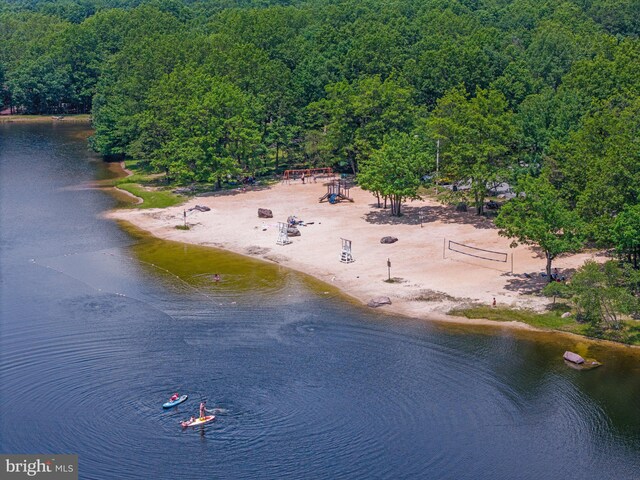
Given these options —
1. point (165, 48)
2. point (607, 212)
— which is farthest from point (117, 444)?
point (165, 48)

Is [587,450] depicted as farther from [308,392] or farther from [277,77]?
[277,77]

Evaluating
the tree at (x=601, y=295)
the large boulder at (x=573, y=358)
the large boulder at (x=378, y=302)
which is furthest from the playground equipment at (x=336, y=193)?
the large boulder at (x=573, y=358)

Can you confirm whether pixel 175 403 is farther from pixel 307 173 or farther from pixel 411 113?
pixel 307 173

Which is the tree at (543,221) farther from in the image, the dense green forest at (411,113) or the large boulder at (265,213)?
the large boulder at (265,213)

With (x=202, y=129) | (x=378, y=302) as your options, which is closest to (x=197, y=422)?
(x=378, y=302)

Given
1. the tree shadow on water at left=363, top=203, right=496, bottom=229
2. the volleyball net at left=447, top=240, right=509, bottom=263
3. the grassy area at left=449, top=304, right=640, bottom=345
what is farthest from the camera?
the tree shadow on water at left=363, top=203, right=496, bottom=229

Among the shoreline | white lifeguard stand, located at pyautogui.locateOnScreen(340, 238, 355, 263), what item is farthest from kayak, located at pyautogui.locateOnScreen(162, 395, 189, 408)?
white lifeguard stand, located at pyautogui.locateOnScreen(340, 238, 355, 263)

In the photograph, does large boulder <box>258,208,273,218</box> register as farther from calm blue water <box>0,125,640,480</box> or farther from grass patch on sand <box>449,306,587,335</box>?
grass patch on sand <box>449,306,587,335</box>
